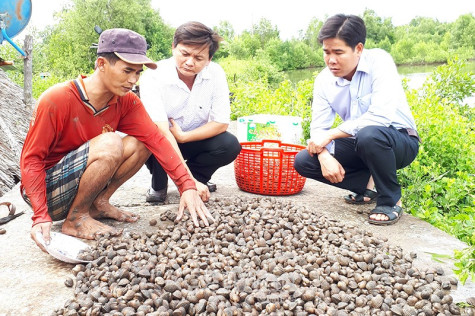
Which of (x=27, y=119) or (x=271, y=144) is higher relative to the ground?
(x=271, y=144)

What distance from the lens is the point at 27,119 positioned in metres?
6.69

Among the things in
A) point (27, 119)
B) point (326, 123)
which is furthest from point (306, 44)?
point (326, 123)

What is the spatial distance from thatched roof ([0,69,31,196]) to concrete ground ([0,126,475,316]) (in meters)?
0.84

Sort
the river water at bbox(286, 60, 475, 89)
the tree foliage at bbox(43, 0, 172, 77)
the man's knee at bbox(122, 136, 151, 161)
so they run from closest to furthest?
1. the man's knee at bbox(122, 136, 151, 161)
2. the river water at bbox(286, 60, 475, 89)
3. the tree foliage at bbox(43, 0, 172, 77)

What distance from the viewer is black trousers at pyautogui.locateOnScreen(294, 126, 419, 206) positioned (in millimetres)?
2953

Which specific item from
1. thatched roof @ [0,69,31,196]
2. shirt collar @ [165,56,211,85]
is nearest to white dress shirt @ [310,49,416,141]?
shirt collar @ [165,56,211,85]

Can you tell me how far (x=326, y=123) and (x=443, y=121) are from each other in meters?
2.07

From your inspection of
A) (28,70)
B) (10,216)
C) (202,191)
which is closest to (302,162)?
(202,191)

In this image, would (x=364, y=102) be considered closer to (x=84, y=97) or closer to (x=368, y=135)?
(x=368, y=135)

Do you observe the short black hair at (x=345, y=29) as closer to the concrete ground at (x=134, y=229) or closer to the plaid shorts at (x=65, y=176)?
the concrete ground at (x=134, y=229)

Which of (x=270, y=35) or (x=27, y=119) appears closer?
(x=27, y=119)

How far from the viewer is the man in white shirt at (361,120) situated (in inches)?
116

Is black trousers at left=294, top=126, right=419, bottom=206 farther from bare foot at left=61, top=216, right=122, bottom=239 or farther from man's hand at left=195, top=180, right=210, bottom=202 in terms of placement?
bare foot at left=61, top=216, right=122, bottom=239

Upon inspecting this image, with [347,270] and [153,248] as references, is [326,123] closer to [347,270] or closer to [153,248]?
[347,270]
